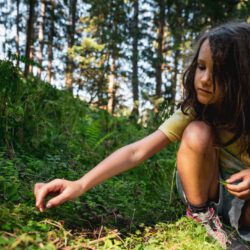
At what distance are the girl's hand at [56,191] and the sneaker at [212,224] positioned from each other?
0.83 meters

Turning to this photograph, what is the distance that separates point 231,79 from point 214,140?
15.5 inches

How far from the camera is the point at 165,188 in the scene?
10.9ft

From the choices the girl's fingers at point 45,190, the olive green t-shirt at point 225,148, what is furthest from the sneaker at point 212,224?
the girl's fingers at point 45,190

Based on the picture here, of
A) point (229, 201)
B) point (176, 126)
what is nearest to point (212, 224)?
point (229, 201)

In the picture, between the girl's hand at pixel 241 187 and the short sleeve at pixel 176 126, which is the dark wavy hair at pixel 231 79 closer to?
the short sleeve at pixel 176 126

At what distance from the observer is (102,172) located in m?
2.21

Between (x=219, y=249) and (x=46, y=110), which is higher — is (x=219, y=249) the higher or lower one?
the lower one

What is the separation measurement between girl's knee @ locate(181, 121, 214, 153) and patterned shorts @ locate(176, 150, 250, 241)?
0.82ft

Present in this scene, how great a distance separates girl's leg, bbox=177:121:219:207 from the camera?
7.63 ft

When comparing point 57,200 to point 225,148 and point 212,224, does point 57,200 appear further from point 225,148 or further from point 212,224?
point 225,148

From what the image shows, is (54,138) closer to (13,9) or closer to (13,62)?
(13,62)

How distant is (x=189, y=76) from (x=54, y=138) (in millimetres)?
1615

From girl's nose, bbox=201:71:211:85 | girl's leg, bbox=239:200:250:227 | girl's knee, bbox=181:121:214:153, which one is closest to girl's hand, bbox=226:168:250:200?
girl's leg, bbox=239:200:250:227

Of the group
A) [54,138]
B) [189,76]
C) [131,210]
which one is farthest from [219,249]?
[54,138]
